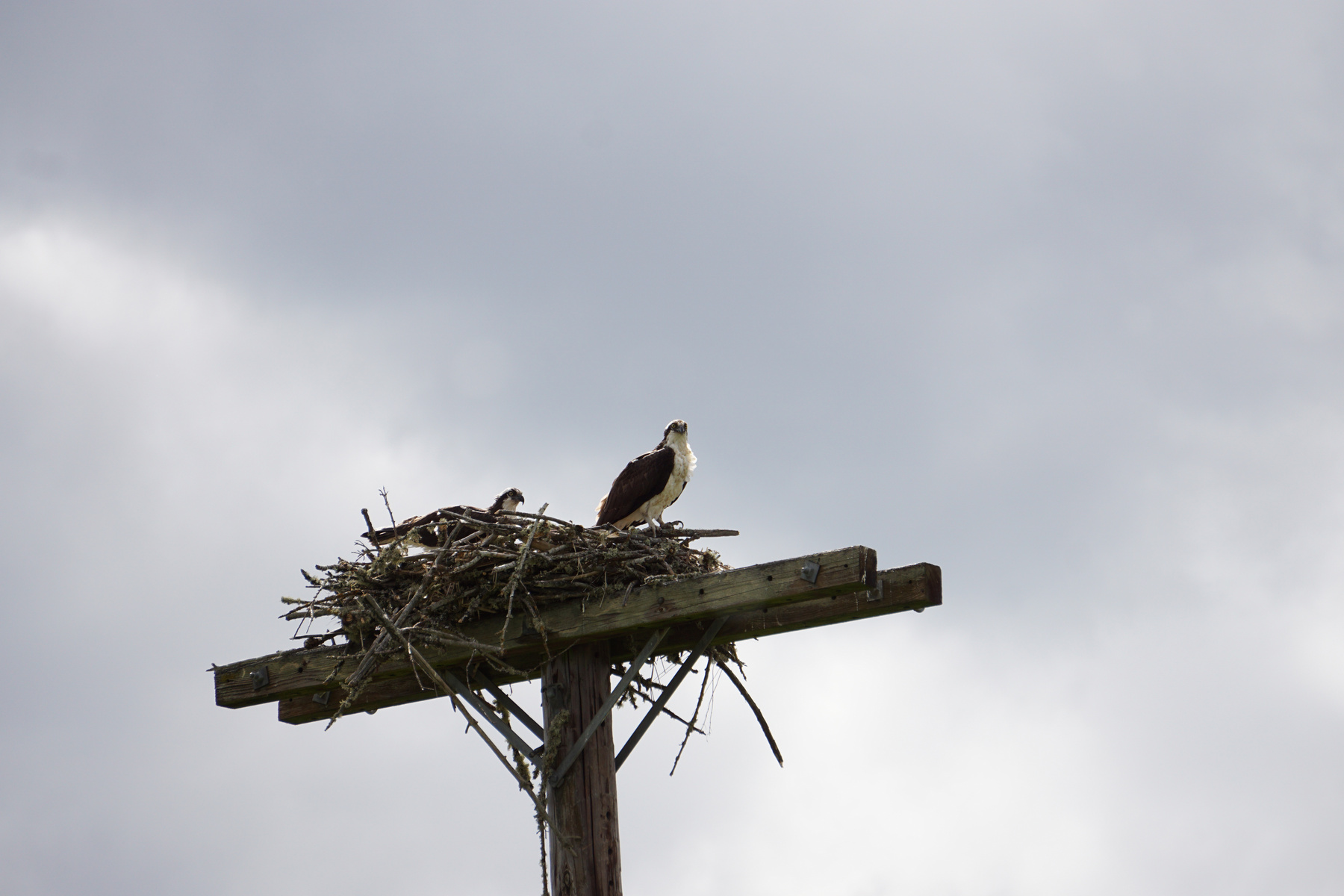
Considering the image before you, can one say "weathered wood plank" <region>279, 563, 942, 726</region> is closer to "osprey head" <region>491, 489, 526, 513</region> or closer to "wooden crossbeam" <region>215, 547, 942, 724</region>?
"wooden crossbeam" <region>215, 547, 942, 724</region>

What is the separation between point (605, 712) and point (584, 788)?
1.01 feet

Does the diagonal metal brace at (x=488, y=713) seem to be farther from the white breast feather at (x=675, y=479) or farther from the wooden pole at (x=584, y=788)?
the white breast feather at (x=675, y=479)

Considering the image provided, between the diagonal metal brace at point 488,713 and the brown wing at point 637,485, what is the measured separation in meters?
3.27

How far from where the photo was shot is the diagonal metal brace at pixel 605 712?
490 centimetres

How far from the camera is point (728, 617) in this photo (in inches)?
201

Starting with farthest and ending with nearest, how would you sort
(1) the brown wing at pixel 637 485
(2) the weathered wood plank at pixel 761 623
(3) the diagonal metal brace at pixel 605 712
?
(1) the brown wing at pixel 637 485, (3) the diagonal metal brace at pixel 605 712, (2) the weathered wood plank at pixel 761 623

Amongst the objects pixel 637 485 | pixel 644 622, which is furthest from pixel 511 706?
pixel 637 485

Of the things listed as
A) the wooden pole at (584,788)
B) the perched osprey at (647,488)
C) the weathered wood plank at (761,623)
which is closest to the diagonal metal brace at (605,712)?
the wooden pole at (584,788)

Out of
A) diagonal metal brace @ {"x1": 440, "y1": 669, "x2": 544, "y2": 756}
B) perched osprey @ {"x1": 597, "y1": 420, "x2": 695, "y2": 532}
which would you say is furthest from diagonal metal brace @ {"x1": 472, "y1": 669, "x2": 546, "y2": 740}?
perched osprey @ {"x1": 597, "y1": 420, "x2": 695, "y2": 532}

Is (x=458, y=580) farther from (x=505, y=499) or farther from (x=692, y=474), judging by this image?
(x=505, y=499)

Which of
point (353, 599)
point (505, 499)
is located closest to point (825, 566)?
point (353, 599)

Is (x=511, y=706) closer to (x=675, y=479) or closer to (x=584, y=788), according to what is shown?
(x=584, y=788)

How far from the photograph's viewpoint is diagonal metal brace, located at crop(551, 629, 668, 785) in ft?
16.1

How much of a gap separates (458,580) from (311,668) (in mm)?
770
